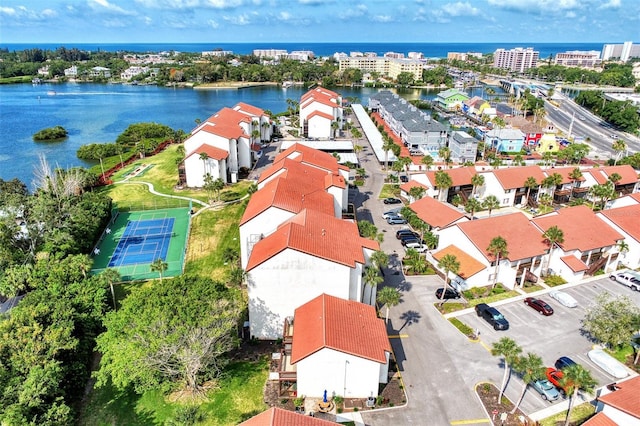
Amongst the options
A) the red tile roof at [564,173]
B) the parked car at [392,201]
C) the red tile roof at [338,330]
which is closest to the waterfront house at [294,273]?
the red tile roof at [338,330]

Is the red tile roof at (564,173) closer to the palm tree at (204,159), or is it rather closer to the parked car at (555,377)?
the parked car at (555,377)

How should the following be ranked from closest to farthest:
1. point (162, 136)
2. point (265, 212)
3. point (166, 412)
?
point (166, 412) → point (265, 212) → point (162, 136)

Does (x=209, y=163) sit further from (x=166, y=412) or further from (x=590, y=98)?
(x=590, y=98)

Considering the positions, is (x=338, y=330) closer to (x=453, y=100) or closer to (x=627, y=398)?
(x=627, y=398)

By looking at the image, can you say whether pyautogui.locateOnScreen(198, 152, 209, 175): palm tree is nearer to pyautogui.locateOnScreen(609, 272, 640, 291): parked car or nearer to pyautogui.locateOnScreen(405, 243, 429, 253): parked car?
pyautogui.locateOnScreen(405, 243, 429, 253): parked car

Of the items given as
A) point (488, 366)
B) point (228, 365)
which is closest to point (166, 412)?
point (228, 365)

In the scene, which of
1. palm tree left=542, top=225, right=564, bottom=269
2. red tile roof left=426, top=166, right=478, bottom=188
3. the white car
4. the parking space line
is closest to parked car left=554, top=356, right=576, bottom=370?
the parking space line

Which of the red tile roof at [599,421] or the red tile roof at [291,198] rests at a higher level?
the red tile roof at [291,198]
